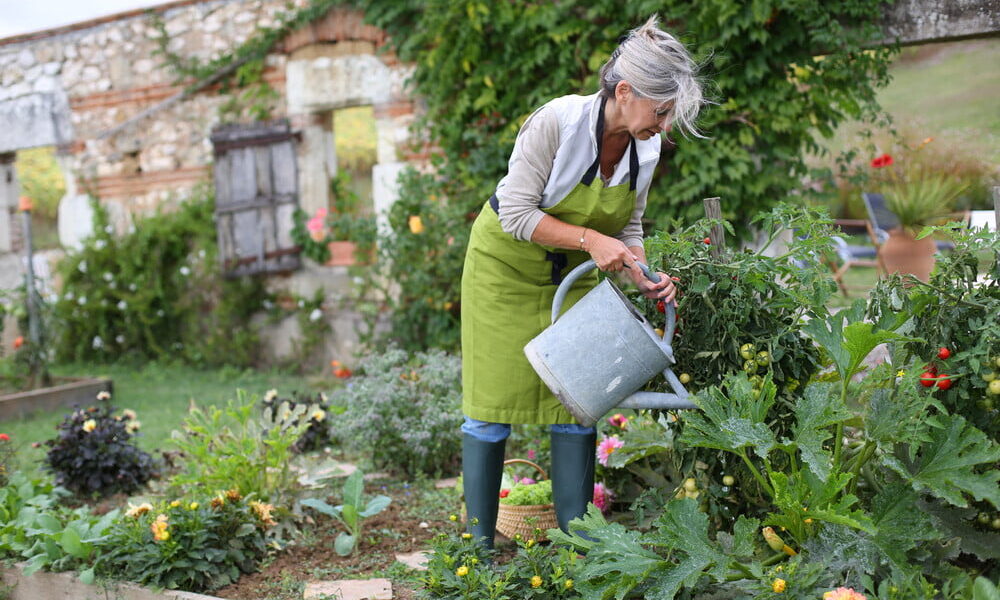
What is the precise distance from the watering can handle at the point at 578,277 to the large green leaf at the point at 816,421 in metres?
0.37

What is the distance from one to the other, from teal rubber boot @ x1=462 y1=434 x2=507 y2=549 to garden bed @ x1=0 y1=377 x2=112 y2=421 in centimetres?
416

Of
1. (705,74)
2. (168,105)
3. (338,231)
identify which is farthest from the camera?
(168,105)

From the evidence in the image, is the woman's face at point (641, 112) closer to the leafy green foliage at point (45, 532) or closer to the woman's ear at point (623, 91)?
the woman's ear at point (623, 91)

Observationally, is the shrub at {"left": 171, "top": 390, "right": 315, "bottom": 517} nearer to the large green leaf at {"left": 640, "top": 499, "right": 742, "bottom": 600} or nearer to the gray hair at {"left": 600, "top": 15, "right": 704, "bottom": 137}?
the large green leaf at {"left": 640, "top": 499, "right": 742, "bottom": 600}

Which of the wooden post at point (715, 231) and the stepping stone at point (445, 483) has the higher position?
the wooden post at point (715, 231)

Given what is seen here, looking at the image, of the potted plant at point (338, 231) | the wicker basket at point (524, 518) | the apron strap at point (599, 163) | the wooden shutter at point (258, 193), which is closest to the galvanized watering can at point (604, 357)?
the apron strap at point (599, 163)

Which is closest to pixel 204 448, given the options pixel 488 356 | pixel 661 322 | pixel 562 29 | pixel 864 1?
pixel 488 356

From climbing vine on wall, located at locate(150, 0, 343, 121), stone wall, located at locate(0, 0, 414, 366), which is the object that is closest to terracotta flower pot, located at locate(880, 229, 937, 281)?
stone wall, located at locate(0, 0, 414, 366)

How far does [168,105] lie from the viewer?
23.6 ft

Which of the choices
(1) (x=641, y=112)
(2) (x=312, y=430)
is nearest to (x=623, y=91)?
(1) (x=641, y=112)

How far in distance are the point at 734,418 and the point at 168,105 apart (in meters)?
6.33

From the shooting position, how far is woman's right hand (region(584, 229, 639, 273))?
7.25 feet

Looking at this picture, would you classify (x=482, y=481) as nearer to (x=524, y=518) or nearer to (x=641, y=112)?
(x=524, y=518)

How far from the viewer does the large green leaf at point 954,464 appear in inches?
71.7
